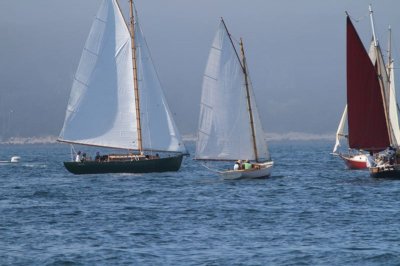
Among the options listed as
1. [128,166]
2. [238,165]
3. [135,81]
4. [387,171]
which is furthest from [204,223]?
[135,81]

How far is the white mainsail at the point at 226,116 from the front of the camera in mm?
79438

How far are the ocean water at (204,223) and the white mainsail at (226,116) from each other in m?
2.50

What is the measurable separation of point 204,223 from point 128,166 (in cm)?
4220

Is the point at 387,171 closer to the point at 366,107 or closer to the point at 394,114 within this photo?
the point at 366,107

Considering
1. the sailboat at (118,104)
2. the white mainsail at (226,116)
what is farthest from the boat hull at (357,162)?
the white mainsail at (226,116)

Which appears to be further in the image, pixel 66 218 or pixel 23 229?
pixel 66 218

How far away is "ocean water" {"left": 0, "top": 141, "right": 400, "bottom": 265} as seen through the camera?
42.0 m

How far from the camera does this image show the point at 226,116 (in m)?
80.4

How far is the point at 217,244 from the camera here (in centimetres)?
4481

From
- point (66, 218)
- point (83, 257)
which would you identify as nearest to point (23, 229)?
point (66, 218)

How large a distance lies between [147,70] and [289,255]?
55.5m

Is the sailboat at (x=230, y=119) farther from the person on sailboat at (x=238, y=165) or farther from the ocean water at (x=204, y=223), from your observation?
the ocean water at (x=204, y=223)

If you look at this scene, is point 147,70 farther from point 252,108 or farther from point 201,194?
point 201,194

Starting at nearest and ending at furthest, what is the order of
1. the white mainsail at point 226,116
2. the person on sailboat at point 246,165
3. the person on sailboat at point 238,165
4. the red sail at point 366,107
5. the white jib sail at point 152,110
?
the red sail at point 366,107 → the person on sailboat at point 246,165 → the white mainsail at point 226,116 → the person on sailboat at point 238,165 → the white jib sail at point 152,110
